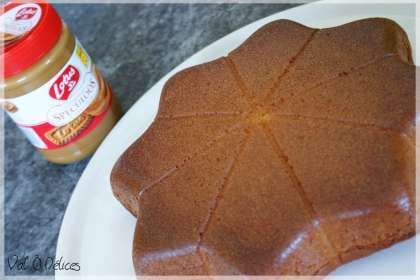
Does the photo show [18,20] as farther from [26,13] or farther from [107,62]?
[107,62]

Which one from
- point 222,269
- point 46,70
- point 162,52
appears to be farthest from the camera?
point 162,52

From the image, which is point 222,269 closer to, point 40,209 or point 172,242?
point 172,242

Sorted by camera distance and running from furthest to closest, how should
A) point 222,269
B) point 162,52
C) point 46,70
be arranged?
point 162,52 < point 46,70 < point 222,269

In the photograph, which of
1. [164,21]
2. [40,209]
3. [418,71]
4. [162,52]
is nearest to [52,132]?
[40,209]

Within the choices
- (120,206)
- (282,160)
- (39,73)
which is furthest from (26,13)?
(282,160)

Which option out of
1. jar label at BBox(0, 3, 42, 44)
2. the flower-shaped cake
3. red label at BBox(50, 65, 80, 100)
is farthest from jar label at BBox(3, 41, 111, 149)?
the flower-shaped cake

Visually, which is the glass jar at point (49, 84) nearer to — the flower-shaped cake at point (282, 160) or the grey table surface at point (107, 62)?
the grey table surface at point (107, 62)
